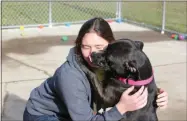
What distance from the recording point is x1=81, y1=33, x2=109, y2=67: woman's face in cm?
285

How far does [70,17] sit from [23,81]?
20.4 ft

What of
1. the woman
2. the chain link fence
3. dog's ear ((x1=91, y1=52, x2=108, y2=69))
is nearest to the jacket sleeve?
the woman

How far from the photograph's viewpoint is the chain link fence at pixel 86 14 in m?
10.8

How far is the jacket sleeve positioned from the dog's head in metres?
0.22

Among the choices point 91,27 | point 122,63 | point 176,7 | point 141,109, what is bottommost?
point 176,7

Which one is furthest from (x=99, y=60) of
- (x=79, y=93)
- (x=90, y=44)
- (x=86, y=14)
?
(x=86, y=14)

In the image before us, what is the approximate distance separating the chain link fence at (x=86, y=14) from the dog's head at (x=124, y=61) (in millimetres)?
7354

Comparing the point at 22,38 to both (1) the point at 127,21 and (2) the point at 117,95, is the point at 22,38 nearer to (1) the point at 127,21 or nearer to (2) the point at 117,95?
(1) the point at 127,21

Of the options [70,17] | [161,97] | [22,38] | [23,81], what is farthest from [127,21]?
[161,97]

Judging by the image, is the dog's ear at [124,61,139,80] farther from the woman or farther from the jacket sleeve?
the jacket sleeve

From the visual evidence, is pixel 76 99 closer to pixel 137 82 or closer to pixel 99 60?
pixel 99 60

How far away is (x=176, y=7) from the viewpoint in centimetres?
1530

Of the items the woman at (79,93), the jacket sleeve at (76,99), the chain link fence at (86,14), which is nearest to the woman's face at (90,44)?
the woman at (79,93)

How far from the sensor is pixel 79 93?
9.22 ft
